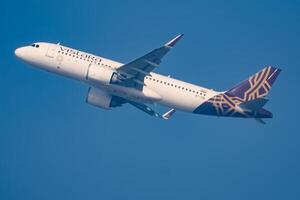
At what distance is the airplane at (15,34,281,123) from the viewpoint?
69562 millimetres

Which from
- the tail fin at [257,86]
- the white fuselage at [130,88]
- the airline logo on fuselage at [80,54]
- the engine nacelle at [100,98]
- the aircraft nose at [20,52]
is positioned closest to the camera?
the white fuselage at [130,88]

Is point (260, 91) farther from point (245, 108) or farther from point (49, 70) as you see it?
point (49, 70)

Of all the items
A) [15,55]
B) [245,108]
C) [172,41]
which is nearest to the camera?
[172,41]

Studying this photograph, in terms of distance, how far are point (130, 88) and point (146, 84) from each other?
208 centimetres

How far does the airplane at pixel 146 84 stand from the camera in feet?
228

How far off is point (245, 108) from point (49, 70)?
75.3 ft

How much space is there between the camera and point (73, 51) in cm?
7269

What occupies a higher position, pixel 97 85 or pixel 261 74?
pixel 261 74

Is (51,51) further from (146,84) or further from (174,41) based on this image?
(174,41)

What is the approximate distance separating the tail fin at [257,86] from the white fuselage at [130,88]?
10.5 feet

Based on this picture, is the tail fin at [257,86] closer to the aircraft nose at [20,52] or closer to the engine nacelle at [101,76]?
the engine nacelle at [101,76]

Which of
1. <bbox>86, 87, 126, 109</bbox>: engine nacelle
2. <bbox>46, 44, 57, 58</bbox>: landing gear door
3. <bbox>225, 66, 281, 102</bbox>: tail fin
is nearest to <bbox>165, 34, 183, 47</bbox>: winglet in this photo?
<bbox>225, 66, 281, 102</bbox>: tail fin

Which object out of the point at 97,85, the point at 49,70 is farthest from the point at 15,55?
the point at 97,85

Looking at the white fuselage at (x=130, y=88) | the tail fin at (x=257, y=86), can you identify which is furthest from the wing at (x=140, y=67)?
the tail fin at (x=257, y=86)
